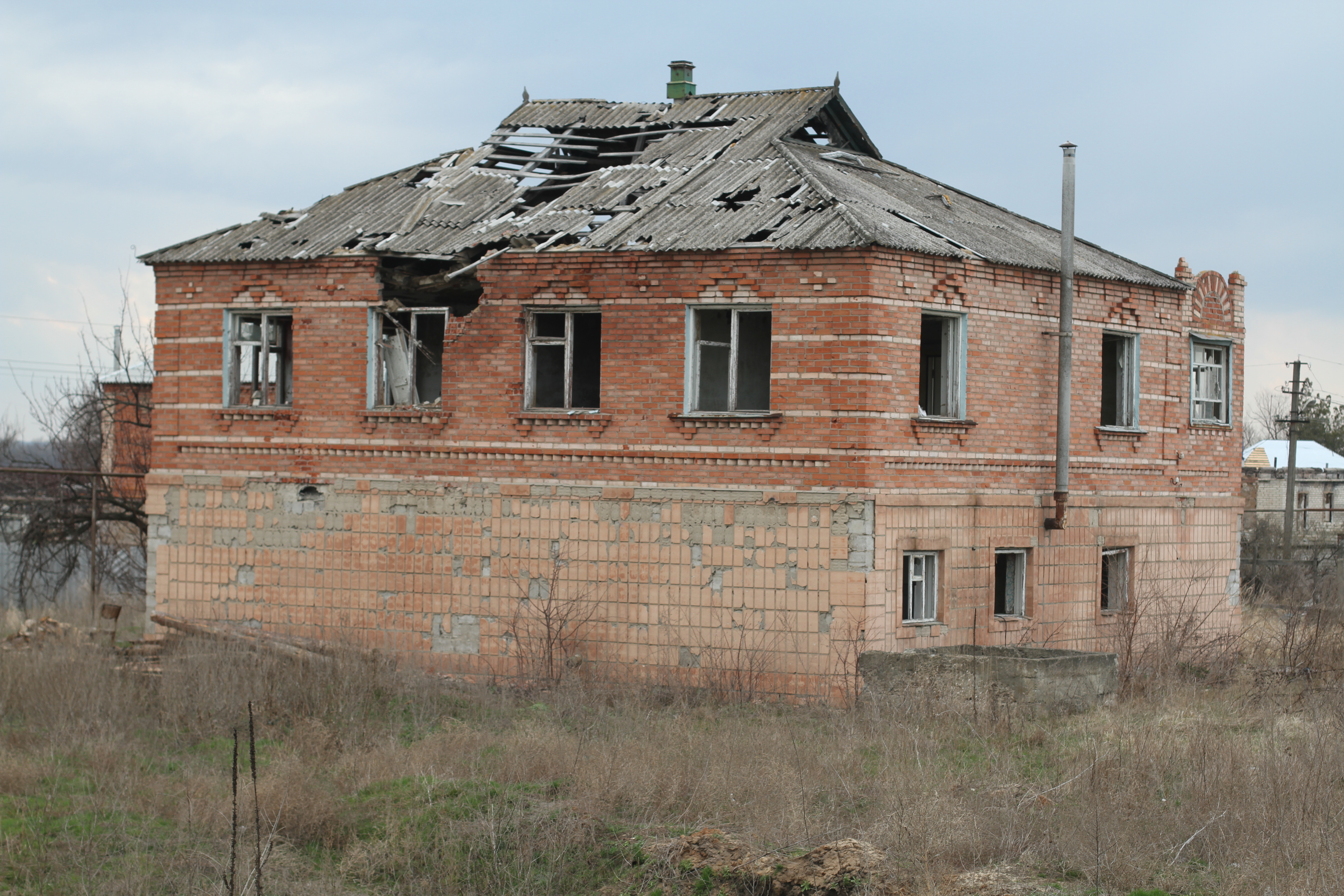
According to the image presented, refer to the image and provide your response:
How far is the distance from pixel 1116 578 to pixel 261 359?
428 inches

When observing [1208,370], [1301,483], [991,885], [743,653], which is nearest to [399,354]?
[743,653]

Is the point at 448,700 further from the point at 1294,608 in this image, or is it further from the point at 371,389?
the point at 1294,608

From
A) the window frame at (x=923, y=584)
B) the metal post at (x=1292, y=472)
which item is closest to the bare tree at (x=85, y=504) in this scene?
the window frame at (x=923, y=584)

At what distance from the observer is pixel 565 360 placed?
1581 centimetres

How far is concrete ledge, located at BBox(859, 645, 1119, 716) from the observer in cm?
1292

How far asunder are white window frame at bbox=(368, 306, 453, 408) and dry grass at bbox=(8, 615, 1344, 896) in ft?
12.2

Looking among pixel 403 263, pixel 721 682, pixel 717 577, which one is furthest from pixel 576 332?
pixel 721 682

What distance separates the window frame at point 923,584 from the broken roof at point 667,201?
3219 mm

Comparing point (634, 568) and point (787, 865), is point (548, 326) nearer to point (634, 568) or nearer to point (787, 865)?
point (634, 568)

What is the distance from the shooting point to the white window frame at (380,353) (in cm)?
1630

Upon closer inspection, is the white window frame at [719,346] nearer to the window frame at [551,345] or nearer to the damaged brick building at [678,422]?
the damaged brick building at [678,422]

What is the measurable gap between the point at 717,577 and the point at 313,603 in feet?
16.5

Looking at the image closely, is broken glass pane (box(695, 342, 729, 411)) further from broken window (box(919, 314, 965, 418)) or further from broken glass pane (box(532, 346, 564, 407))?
broken window (box(919, 314, 965, 418))

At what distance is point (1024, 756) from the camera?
11312 mm
